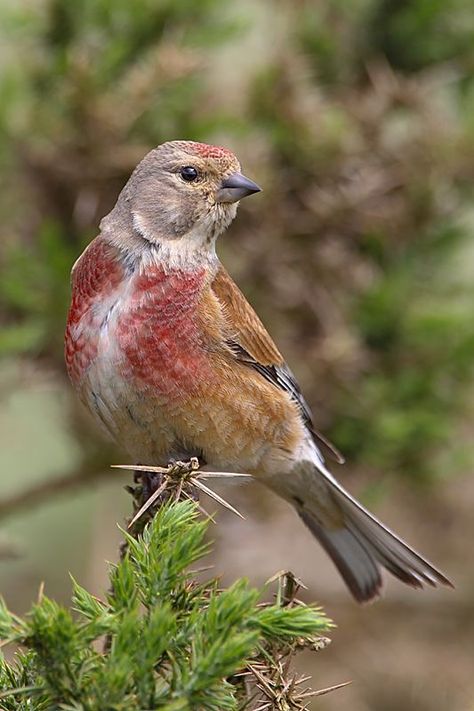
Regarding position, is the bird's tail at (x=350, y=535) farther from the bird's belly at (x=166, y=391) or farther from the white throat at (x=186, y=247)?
the white throat at (x=186, y=247)

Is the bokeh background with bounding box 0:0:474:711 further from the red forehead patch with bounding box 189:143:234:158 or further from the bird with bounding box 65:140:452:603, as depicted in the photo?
the red forehead patch with bounding box 189:143:234:158

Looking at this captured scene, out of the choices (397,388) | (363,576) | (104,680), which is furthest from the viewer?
(397,388)

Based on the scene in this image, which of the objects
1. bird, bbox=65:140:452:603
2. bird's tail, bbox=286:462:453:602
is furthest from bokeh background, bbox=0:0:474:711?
bird, bbox=65:140:452:603

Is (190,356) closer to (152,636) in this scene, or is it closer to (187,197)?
(187,197)

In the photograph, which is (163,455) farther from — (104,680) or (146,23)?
(146,23)

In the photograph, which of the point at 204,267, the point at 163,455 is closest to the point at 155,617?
the point at 163,455

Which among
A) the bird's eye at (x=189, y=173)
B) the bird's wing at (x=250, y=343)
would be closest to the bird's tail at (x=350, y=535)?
the bird's wing at (x=250, y=343)

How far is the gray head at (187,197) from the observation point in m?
2.95

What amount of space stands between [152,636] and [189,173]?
169 cm

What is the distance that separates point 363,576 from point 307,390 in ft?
3.83

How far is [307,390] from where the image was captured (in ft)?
13.7

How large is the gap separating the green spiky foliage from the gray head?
4.31 feet

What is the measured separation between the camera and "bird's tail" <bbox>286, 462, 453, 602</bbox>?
2.96 meters

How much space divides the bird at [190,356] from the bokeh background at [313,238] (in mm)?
932
